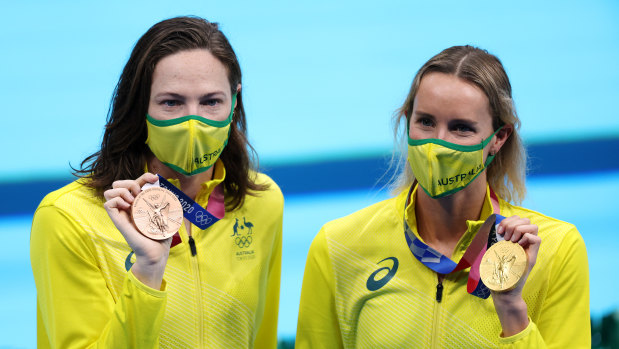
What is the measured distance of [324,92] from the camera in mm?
6211

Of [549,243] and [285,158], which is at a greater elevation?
[549,243]

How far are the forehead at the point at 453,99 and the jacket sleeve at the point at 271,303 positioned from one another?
793 millimetres

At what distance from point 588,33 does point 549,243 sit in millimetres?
4707

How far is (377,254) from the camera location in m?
2.52

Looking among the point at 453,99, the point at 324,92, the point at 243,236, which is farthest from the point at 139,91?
the point at 324,92

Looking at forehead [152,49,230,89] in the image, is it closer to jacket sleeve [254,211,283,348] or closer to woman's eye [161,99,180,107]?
woman's eye [161,99,180,107]

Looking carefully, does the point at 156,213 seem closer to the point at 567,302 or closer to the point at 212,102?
the point at 212,102

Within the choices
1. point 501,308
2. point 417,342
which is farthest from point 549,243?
point 417,342

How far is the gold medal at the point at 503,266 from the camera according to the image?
7.12 feet

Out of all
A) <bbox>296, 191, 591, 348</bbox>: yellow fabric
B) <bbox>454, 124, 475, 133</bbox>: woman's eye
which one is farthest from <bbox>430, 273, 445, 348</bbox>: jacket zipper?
<bbox>454, 124, 475, 133</bbox>: woman's eye

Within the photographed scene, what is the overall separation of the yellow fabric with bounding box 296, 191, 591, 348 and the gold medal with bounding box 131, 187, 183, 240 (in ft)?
1.67

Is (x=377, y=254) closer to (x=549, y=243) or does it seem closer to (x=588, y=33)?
(x=549, y=243)

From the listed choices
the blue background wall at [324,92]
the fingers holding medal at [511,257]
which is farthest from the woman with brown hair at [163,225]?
the blue background wall at [324,92]

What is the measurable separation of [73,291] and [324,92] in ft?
13.3
